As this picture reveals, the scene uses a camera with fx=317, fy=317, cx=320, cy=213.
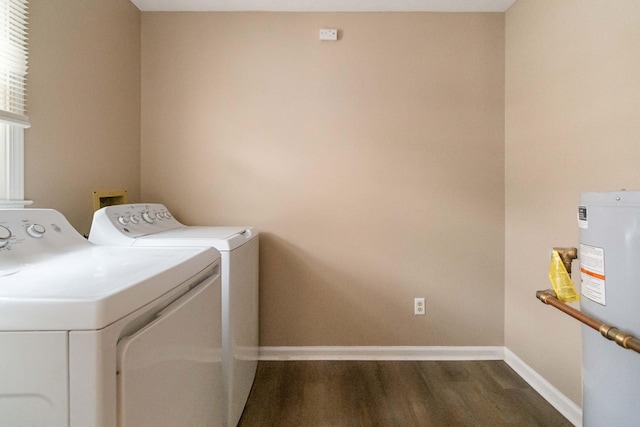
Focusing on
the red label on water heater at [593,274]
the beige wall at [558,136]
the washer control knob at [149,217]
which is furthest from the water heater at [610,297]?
the washer control knob at [149,217]

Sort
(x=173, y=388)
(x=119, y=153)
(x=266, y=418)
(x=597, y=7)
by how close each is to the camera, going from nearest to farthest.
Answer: (x=173, y=388) < (x=597, y=7) < (x=266, y=418) < (x=119, y=153)

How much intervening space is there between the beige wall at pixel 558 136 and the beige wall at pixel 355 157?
0.14 metres

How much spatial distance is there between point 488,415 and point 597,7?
2041 mm

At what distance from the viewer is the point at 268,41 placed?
2205mm

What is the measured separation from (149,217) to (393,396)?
1.74m

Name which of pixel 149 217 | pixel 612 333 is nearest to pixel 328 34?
pixel 149 217

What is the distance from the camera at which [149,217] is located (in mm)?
1832

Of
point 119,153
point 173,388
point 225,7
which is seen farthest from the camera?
point 225,7

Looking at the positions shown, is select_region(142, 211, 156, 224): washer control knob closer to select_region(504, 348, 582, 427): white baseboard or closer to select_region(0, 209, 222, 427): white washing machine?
select_region(0, 209, 222, 427): white washing machine

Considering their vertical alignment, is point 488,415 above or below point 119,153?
below

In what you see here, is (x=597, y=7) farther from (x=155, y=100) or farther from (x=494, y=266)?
(x=155, y=100)

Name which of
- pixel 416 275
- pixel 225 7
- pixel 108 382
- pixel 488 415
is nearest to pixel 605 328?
pixel 488 415

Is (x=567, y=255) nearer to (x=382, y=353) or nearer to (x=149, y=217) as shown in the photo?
(x=382, y=353)

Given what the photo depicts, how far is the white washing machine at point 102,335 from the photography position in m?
0.57
